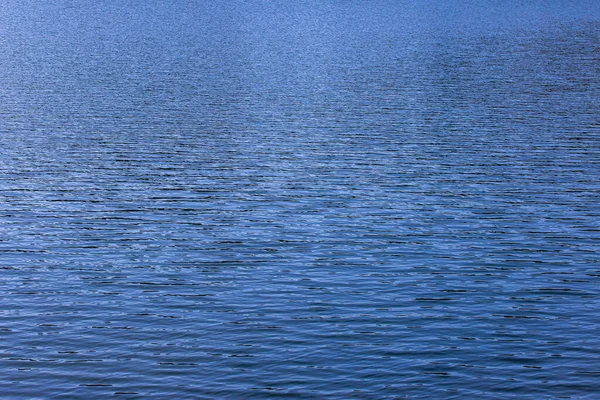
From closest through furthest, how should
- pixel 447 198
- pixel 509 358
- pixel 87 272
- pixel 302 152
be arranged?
1. pixel 509 358
2. pixel 87 272
3. pixel 447 198
4. pixel 302 152

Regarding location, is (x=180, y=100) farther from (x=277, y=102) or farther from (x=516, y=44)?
(x=516, y=44)

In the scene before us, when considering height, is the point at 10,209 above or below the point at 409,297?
above

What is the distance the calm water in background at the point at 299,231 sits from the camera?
74.0 feet

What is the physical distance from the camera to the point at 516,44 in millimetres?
100562

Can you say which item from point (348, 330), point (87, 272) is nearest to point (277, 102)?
point (87, 272)

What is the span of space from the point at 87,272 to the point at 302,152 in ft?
70.5

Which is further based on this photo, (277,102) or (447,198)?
(277,102)

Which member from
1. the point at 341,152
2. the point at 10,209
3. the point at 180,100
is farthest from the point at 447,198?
the point at 180,100

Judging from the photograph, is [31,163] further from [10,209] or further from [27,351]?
[27,351]

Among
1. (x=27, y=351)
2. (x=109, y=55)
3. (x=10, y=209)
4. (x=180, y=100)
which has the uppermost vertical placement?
(x=109, y=55)

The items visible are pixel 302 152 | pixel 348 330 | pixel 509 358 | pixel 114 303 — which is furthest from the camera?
pixel 302 152

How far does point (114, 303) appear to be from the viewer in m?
27.1

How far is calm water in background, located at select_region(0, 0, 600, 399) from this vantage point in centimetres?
2256

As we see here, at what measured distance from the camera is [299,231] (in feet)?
113
